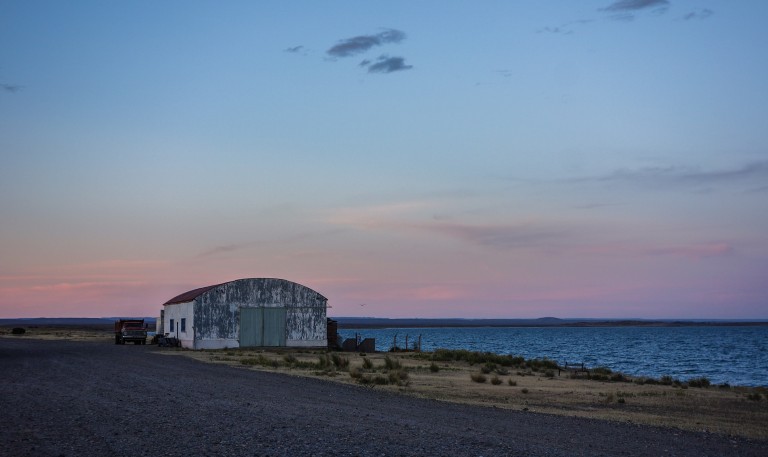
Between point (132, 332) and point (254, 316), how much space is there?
16.3 metres

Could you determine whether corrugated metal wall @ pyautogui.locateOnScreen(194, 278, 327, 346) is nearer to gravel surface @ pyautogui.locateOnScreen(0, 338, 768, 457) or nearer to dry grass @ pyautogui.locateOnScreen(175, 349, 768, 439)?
dry grass @ pyautogui.locateOnScreen(175, 349, 768, 439)

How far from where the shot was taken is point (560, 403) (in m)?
23.7

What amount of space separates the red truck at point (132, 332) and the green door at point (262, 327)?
15.8 m

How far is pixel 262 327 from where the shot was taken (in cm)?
5556

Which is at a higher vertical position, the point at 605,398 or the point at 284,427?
the point at 284,427

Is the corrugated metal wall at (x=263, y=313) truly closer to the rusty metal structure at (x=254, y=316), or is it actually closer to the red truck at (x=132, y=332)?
the rusty metal structure at (x=254, y=316)

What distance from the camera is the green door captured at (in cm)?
5503

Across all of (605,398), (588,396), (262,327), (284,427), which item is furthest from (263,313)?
(284,427)

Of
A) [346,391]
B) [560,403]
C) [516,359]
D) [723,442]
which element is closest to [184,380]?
[346,391]

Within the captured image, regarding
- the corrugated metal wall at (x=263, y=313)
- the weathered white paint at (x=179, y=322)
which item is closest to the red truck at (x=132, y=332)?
the weathered white paint at (x=179, y=322)

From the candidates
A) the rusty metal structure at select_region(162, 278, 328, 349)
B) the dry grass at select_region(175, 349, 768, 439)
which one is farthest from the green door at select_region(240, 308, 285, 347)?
the dry grass at select_region(175, 349, 768, 439)

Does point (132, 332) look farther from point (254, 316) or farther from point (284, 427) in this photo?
point (284, 427)

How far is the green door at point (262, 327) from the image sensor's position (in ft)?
181

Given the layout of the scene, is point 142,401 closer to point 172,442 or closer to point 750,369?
point 172,442
